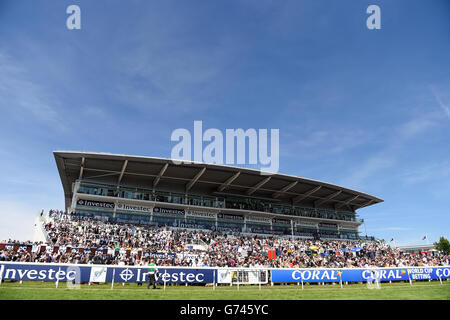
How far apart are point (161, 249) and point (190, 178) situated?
16.8 metres

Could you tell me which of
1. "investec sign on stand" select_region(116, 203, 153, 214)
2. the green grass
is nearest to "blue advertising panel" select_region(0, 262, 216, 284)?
the green grass

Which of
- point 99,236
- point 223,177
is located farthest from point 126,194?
point 223,177

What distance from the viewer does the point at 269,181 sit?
163 feet

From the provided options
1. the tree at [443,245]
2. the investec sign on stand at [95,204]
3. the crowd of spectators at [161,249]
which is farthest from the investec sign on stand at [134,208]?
the tree at [443,245]

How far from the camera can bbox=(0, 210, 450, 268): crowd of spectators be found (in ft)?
83.9

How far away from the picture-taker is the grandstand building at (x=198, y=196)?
136 ft

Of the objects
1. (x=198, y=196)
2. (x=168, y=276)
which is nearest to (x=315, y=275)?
(x=168, y=276)

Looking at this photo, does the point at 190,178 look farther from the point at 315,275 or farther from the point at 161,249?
the point at 315,275

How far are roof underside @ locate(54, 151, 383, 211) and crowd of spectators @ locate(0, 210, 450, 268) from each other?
8259 millimetres

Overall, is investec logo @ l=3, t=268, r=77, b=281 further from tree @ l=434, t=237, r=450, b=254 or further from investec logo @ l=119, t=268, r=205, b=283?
tree @ l=434, t=237, r=450, b=254

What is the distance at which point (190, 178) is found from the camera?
46719 millimetres
